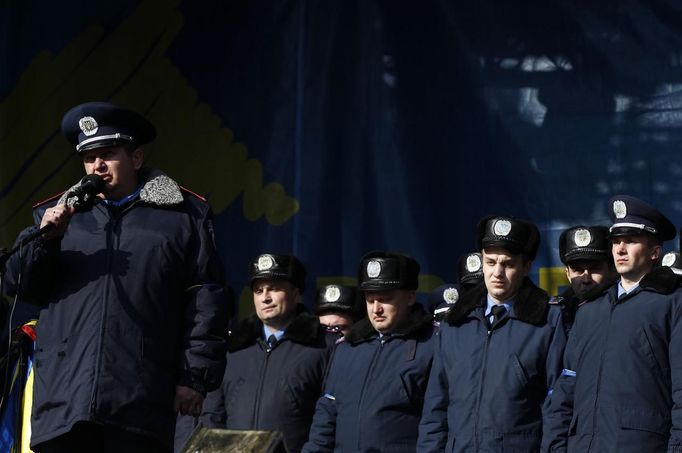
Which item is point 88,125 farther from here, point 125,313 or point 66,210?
point 125,313

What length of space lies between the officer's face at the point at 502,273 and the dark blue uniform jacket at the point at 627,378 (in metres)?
0.44

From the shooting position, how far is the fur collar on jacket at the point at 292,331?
7062mm

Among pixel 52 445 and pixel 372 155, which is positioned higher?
pixel 372 155

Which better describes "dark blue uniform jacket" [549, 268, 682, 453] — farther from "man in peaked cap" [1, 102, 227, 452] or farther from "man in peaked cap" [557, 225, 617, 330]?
"man in peaked cap" [1, 102, 227, 452]

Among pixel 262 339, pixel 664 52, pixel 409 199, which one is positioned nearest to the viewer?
pixel 262 339

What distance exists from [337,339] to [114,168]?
2.88m

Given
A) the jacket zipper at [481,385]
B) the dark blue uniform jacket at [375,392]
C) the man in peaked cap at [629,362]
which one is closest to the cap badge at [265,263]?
the dark blue uniform jacket at [375,392]

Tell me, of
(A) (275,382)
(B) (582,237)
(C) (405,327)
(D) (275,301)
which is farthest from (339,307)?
(B) (582,237)

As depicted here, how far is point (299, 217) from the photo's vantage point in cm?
849

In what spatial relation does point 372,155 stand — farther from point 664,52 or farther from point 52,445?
point 52,445

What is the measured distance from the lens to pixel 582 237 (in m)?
6.78

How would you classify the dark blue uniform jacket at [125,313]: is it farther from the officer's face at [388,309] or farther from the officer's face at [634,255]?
the officer's face at [388,309]

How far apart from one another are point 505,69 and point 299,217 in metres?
1.57

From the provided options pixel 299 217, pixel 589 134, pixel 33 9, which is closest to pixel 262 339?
pixel 299 217
